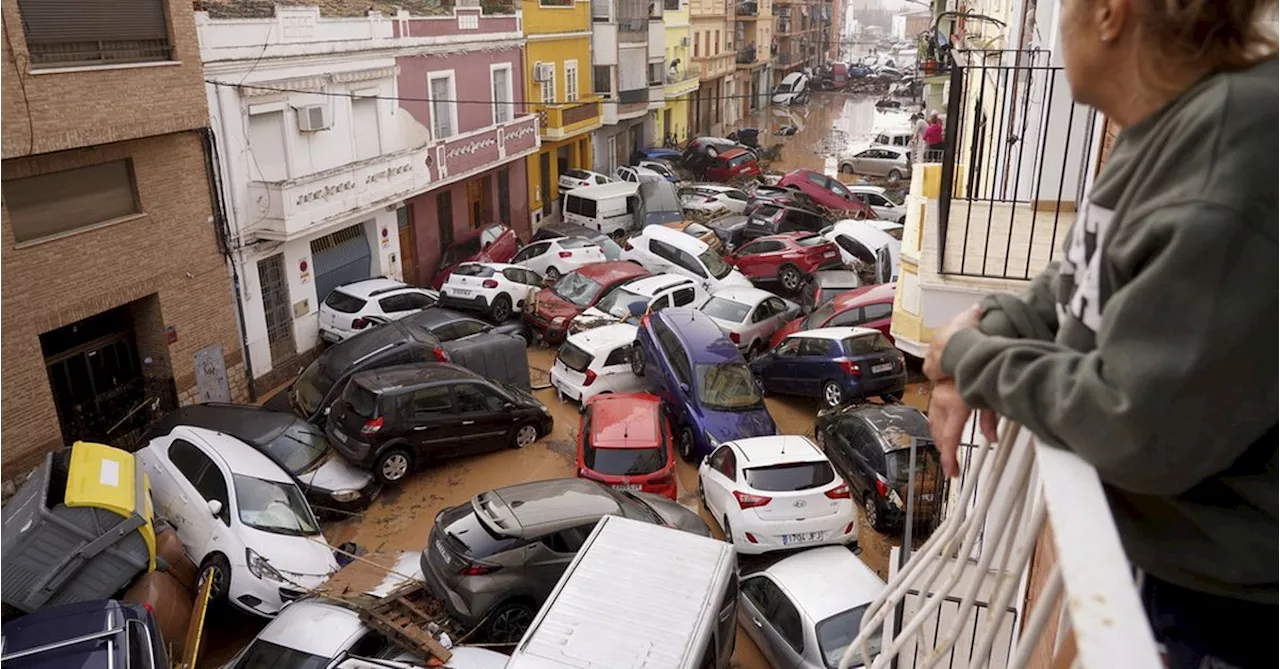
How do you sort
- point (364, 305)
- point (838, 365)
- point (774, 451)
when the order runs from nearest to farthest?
point (774, 451) → point (838, 365) → point (364, 305)

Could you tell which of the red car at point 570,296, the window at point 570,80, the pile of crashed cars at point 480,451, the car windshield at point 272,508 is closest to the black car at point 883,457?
the pile of crashed cars at point 480,451

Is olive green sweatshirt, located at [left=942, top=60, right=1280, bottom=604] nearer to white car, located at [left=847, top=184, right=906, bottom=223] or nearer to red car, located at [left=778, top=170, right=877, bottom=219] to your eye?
red car, located at [left=778, top=170, right=877, bottom=219]

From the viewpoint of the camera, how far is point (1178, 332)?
1.19m

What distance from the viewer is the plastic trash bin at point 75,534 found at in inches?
308

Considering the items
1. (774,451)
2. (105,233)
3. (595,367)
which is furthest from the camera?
(595,367)

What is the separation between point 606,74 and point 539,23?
5225 mm

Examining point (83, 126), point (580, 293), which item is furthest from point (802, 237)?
point (83, 126)

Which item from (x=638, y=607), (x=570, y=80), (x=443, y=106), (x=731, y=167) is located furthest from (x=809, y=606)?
(x=731, y=167)

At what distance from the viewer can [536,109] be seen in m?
28.0

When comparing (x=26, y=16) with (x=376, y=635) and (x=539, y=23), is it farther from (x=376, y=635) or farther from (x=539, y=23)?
(x=539, y=23)

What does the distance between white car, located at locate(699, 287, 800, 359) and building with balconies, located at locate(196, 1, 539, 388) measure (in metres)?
7.45

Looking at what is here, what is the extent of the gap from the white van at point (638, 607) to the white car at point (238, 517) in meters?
3.58

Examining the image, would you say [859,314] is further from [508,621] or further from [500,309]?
[508,621]

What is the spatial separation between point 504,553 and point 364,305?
31.5ft
